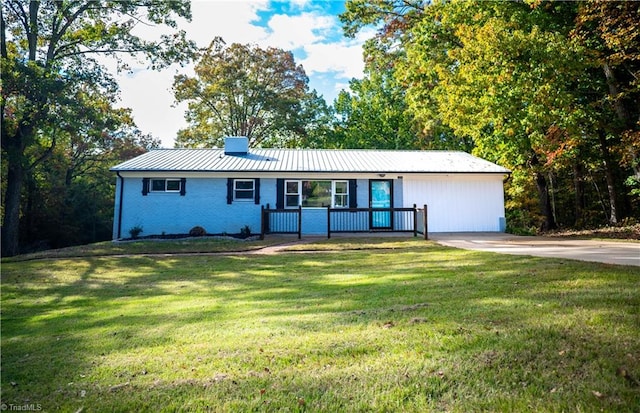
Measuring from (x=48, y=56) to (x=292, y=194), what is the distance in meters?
12.2

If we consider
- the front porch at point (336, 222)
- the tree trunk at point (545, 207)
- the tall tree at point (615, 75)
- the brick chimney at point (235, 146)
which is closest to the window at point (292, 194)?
the front porch at point (336, 222)

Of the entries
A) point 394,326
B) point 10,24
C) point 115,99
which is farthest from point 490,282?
point 10,24

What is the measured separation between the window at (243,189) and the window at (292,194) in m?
1.49

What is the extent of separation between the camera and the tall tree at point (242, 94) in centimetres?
2609

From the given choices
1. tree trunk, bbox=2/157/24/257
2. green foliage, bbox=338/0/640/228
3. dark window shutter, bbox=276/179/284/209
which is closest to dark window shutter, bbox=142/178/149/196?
tree trunk, bbox=2/157/24/257

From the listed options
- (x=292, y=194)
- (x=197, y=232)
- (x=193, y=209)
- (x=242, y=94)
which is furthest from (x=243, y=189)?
(x=242, y=94)

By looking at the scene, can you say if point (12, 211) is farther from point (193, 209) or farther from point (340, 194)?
point (340, 194)

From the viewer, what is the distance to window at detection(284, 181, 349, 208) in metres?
15.6

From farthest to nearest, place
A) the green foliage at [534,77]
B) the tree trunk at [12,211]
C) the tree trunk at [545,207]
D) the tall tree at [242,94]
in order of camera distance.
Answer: the tall tree at [242,94], the tree trunk at [545,207], the tree trunk at [12,211], the green foliage at [534,77]

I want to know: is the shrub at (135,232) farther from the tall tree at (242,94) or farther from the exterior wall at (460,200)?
the tall tree at (242,94)

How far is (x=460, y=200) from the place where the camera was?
15742 millimetres

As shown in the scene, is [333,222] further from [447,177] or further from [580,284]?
[580,284]

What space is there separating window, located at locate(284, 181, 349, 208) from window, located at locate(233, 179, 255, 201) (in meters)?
1.52

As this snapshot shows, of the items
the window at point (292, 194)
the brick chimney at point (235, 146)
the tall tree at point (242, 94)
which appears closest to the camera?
the window at point (292, 194)
